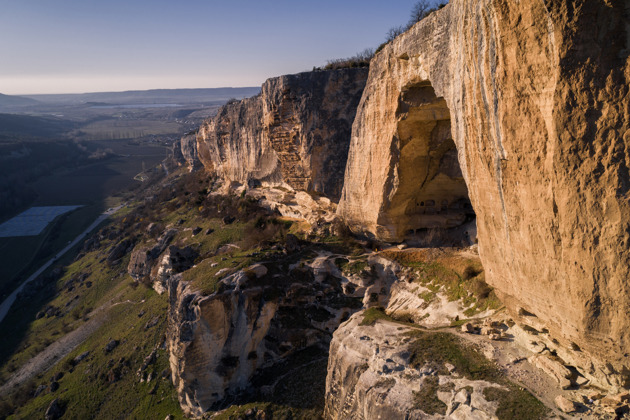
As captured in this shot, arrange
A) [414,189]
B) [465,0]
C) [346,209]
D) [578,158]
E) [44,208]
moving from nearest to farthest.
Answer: [578,158]
[465,0]
[414,189]
[346,209]
[44,208]

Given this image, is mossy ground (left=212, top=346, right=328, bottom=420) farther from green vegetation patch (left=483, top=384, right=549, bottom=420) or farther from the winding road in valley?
the winding road in valley

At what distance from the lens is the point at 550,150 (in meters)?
8.36

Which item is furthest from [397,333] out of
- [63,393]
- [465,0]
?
[63,393]

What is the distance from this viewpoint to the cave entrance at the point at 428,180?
17469 millimetres

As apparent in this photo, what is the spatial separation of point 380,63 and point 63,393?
1225 inches

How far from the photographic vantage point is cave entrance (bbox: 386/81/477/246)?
17.5 meters

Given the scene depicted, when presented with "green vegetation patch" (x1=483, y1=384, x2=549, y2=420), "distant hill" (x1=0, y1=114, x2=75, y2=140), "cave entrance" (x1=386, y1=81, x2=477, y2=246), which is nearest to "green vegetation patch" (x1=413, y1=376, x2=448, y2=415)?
"green vegetation patch" (x1=483, y1=384, x2=549, y2=420)

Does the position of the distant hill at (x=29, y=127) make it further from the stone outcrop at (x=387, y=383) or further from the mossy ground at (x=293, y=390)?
the stone outcrop at (x=387, y=383)

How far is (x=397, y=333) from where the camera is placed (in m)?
13.0

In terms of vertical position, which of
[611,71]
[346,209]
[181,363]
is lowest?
[181,363]

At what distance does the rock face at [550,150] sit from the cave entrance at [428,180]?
11.2ft

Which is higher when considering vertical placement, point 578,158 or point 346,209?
point 578,158

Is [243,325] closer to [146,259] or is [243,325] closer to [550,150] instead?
[550,150]

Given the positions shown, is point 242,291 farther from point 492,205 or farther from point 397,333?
point 492,205
